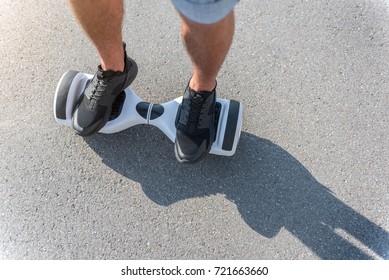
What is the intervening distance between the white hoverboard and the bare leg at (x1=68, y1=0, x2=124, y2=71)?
0.76 ft

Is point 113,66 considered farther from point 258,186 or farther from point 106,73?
point 258,186

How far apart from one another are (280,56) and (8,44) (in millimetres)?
1428

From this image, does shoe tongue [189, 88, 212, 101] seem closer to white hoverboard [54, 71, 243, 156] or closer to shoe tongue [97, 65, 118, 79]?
white hoverboard [54, 71, 243, 156]

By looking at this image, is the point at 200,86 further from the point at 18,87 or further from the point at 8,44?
the point at 8,44

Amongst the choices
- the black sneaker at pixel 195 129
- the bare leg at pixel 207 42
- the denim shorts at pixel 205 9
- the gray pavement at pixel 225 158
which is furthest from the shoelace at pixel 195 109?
the denim shorts at pixel 205 9

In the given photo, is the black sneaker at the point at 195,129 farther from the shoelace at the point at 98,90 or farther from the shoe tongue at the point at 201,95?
the shoelace at the point at 98,90

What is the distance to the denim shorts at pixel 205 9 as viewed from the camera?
1.22 m

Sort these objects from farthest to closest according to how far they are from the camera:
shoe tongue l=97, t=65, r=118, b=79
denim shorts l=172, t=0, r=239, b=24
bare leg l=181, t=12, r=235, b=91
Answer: shoe tongue l=97, t=65, r=118, b=79, bare leg l=181, t=12, r=235, b=91, denim shorts l=172, t=0, r=239, b=24

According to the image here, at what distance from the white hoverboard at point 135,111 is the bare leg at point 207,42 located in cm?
25

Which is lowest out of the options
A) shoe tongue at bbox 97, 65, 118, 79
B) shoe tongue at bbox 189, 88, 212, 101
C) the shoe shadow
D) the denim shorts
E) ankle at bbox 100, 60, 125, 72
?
the shoe shadow

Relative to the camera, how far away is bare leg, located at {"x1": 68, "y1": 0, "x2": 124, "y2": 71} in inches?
60.2

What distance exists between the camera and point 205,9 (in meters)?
1.23

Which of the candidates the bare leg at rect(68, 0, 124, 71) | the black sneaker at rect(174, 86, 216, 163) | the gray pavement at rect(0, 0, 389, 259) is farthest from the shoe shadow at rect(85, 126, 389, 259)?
the bare leg at rect(68, 0, 124, 71)

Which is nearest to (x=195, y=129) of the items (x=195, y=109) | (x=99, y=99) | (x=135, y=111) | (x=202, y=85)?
(x=195, y=109)
